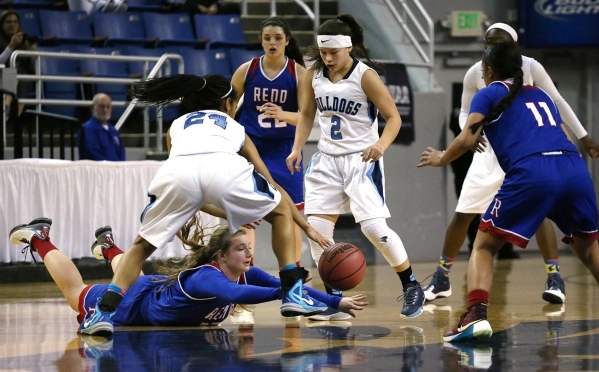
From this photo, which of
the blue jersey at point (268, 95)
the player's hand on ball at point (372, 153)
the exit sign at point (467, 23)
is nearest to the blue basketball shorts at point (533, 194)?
the player's hand on ball at point (372, 153)

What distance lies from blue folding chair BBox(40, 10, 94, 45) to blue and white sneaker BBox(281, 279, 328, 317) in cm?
726

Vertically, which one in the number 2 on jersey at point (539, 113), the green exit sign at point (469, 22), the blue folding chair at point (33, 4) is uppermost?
the green exit sign at point (469, 22)

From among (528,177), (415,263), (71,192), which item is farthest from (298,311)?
(415,263)

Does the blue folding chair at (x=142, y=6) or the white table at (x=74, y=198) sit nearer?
the white table at (x=74, y=198)

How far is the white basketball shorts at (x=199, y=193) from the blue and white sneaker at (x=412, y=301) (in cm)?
130

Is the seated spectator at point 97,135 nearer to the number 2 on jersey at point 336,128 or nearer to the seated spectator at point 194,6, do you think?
the seated spectator at point 194,6

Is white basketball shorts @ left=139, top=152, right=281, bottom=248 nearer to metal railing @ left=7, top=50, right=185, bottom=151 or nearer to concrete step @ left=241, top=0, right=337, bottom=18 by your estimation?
metal railing @ left=7, top=50, right=185, bottom=151

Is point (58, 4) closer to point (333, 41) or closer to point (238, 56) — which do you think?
point (238, 56)

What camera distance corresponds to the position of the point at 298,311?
5.42m

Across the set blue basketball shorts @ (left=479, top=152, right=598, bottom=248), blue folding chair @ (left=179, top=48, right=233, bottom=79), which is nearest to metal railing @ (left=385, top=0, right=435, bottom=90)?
blue folding chair @ (left=179, top=48, right=233, bottom=79)

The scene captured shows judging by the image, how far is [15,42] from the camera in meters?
10.8

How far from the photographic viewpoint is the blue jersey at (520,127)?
5.37m

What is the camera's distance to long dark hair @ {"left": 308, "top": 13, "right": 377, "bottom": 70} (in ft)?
21.7

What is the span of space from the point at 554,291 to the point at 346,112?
2040 mm
